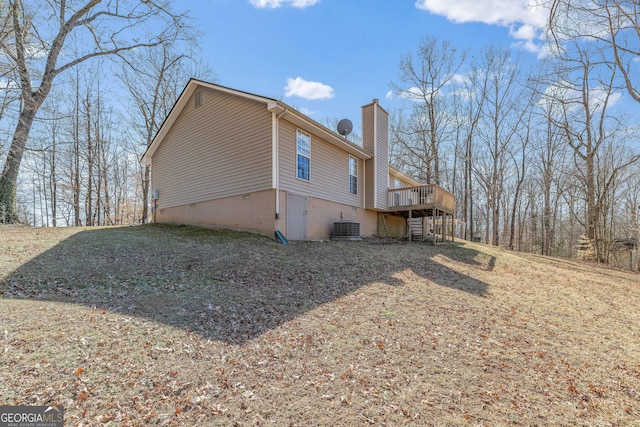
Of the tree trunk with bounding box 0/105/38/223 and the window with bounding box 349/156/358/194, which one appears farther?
the window with bounding box 349/156/358/194

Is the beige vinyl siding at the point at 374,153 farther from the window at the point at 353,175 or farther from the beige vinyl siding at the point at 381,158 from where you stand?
the window at the point at 353,175

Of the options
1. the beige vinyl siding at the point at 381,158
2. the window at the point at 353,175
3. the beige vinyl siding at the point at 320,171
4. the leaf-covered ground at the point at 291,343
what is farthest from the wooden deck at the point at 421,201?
the leaf-covered ground at the point at 291,343

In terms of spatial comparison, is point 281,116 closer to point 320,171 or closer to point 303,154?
point 303,154

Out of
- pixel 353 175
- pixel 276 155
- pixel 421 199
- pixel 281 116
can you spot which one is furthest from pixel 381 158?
pixel 276 155

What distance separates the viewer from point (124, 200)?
25062 millimetres

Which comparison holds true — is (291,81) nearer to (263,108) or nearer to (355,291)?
(263,108)

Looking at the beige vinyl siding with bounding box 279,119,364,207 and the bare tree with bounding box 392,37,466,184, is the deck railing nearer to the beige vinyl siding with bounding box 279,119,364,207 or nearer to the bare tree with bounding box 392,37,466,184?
the beige vinyl siding with bounding box 279,119,364,207

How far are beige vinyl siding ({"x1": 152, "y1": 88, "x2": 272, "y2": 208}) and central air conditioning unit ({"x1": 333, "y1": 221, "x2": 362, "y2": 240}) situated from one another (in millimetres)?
3565

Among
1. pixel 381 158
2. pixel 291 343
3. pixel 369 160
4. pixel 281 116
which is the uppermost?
pixel 281 116

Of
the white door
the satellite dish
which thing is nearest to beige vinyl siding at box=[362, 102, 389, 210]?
the satellite dish

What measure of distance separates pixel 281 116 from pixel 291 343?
7.77 metres

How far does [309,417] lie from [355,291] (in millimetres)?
3813

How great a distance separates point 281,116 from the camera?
1000cm

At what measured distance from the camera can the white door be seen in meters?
10.3
